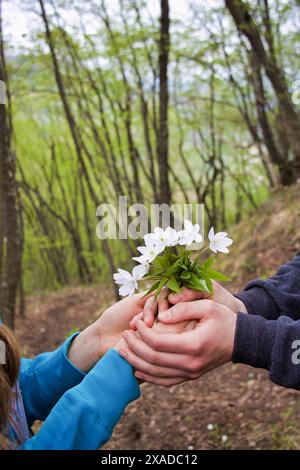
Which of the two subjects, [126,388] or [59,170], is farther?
[59,170]

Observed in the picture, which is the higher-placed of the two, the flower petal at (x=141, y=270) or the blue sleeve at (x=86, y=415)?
the flower petal at (x=141, y=270)

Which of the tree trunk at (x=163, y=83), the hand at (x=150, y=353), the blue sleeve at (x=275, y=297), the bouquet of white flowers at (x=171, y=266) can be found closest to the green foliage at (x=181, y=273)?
the bouquet of white flowers at (x=171, y=266)

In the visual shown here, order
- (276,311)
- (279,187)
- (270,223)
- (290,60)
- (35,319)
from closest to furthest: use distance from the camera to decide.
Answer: (276,311) < (270,223) < (279,187) < (35,319) < (290,60)

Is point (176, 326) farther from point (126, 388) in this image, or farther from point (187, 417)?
point (187, 417)

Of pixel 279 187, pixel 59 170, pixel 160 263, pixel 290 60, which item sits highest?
pixel 290 60

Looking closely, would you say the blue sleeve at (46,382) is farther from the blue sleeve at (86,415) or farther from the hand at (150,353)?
the blue sleeve at (86,415)

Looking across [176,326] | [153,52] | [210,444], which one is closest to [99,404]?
[176,326]

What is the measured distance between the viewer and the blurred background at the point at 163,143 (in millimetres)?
4863

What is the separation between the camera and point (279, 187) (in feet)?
28.2

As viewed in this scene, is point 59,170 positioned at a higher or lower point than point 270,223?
higher

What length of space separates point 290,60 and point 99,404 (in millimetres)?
10537

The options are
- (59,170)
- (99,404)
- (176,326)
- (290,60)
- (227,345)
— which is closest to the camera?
(99,404)

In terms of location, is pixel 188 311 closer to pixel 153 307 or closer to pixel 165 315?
pixel 165 315

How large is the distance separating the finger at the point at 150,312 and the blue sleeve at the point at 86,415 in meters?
0.28
